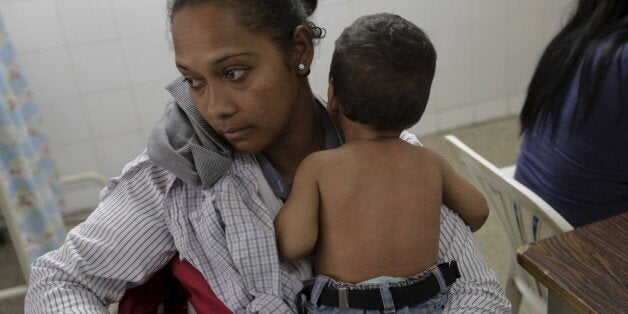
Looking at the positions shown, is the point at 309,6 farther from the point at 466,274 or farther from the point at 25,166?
the point at 25,166

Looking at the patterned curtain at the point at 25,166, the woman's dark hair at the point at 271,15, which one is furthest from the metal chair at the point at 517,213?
the patterned curtain at the point at 25,166

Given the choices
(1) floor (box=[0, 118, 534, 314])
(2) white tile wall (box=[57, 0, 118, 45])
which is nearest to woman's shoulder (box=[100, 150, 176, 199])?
(1) floor (box=[0, 118, 534, 314])

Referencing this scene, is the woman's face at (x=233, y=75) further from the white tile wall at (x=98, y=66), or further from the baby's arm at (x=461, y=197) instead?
the white tile wall at (x=98, y=66)

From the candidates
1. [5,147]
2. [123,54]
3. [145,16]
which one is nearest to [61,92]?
[123,54]

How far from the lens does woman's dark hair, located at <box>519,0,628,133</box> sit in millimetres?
1412

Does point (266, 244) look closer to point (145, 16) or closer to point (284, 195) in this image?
point (284, 195)

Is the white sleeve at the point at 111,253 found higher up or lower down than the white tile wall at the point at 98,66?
higher up

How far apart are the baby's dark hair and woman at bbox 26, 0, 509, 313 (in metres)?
0.10

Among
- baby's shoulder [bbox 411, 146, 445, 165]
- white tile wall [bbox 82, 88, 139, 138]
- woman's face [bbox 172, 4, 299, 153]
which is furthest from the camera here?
white tile wall [bbox 82, 88, 139, 138]

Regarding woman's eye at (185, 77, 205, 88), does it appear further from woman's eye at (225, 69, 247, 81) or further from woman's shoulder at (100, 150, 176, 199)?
woman's shoulder at (100, 150, 176, 199)

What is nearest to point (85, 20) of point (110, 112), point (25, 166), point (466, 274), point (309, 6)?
point (110, 112)

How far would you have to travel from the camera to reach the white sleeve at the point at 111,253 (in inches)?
37.1

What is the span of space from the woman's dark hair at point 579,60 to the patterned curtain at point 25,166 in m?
1.70

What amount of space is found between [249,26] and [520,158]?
1054mm
